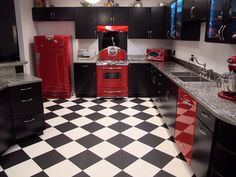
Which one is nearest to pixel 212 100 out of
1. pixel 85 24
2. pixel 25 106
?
pixel 25 106

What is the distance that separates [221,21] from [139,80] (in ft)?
8.87

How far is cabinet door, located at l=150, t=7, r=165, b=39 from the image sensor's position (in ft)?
14.5

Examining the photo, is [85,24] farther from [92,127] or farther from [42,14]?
[92,127]

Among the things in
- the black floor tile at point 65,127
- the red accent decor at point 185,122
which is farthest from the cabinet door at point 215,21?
the black floor tile at point 65,127

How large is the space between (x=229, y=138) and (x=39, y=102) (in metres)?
2.40

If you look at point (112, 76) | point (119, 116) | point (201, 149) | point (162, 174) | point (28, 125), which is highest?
point (112, 76)

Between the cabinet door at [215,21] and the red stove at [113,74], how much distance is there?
2.37 metres

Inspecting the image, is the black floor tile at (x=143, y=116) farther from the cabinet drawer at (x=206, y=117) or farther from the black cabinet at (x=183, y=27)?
the cabinet drawer at (x=206, y=117)

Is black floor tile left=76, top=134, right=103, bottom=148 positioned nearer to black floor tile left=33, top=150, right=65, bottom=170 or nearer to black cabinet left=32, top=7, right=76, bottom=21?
black floor tile left=33, top=150, right=65, bottom=170

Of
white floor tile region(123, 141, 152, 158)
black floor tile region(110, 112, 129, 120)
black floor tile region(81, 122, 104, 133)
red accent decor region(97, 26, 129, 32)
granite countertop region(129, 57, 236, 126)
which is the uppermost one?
red accent decor region(97, 26, 129, 32)

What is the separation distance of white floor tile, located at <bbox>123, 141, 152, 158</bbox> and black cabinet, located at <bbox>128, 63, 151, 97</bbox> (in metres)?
2.01

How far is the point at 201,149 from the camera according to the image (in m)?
1.86

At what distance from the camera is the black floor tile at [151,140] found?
2.78 meters

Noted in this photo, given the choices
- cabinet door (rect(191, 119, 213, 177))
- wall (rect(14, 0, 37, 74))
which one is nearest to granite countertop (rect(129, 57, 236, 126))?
cabinet door (rect(191, 119, 213, 177))
